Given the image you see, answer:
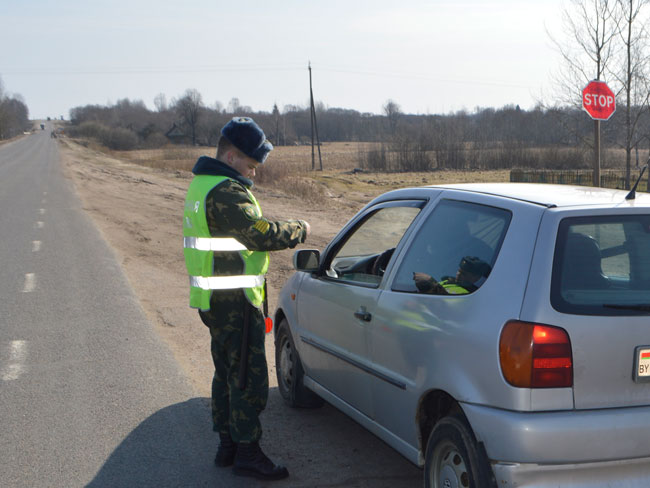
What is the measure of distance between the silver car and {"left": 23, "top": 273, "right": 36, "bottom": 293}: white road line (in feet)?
22.4

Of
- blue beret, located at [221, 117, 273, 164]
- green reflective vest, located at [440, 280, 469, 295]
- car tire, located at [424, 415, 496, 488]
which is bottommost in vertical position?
car tire, located at [424, 415, 496, 488]

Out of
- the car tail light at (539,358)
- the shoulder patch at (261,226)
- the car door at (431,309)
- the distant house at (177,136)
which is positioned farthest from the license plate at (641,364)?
the distant house at (177,136)

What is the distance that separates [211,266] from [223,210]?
34cm

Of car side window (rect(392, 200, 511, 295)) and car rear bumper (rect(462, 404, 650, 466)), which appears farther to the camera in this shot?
car side window (rect(392, 200, 511, 295))

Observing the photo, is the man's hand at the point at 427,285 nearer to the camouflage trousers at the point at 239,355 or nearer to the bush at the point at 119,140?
the camouflage trousers at the point at 239,355

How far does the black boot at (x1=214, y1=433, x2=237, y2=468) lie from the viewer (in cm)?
433

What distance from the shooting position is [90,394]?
558cm

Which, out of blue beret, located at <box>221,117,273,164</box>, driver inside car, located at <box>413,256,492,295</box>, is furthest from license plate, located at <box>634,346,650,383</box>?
blue beret, located at <box>221,117,273,164</box>

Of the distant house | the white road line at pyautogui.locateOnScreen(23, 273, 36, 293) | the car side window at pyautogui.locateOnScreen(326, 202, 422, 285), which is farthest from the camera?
the distant house

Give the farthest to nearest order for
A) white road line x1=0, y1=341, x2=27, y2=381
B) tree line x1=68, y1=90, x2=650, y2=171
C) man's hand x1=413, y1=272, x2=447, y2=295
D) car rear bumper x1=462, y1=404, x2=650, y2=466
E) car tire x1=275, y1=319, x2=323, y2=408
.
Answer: tree line x1=68, y1=90, x2=650, y2=171 < white road line x1=0, y1=341, x2=27, y2=381 < car tire x1=275, y1=319, x2=323, y2=408 < man's hand x1=413, y1=272, x2=447, y2=295 < car rear bumper x1=462, y1=404, x2=650, y2=466

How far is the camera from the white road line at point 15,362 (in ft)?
19.8

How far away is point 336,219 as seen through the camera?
17875 millimetres

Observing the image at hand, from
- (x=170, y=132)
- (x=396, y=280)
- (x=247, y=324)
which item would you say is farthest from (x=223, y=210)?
(x=170, y=132)

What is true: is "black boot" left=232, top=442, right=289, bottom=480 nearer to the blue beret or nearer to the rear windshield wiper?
the blue beret
